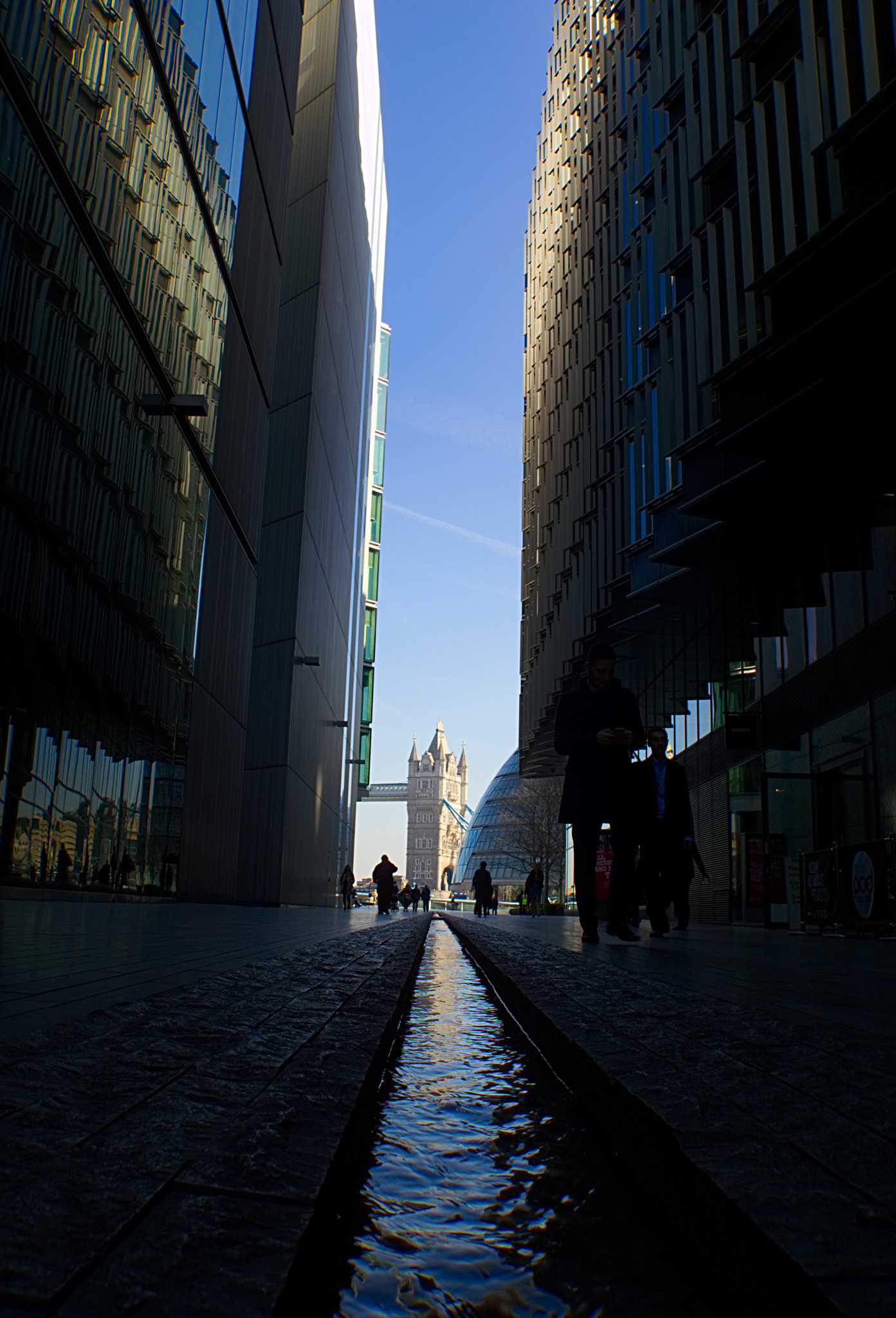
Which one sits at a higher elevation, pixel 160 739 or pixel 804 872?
pixel 160 739

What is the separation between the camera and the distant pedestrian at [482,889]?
3634 cm

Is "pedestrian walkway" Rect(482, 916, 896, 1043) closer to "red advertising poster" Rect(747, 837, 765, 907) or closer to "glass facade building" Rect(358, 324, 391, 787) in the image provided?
"red advertising poster" Rect(747, 837, 765, 907)

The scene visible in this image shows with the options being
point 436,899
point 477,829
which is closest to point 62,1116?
point 477,829

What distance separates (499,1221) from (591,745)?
580cm

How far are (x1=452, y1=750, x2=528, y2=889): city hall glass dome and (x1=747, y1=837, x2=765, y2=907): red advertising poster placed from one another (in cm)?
10002

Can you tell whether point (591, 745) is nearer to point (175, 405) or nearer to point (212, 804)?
point (175, 405)

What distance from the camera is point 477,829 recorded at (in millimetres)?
139000

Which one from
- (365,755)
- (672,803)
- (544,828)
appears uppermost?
(365,755)

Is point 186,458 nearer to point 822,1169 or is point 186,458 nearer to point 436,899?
point 822,1169

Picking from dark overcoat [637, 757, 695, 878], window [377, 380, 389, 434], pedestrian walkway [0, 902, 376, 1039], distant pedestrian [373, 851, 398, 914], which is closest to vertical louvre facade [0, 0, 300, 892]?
pedestrian walkway [0, 902, 376, 1039]

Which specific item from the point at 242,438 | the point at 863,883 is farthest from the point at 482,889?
the point at 863,883

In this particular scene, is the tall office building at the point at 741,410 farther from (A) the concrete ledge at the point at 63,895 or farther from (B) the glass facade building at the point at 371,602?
(B) the glass facade building at the point at 371,602

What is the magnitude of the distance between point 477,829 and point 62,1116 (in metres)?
139

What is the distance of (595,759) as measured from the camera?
25.2 feet
